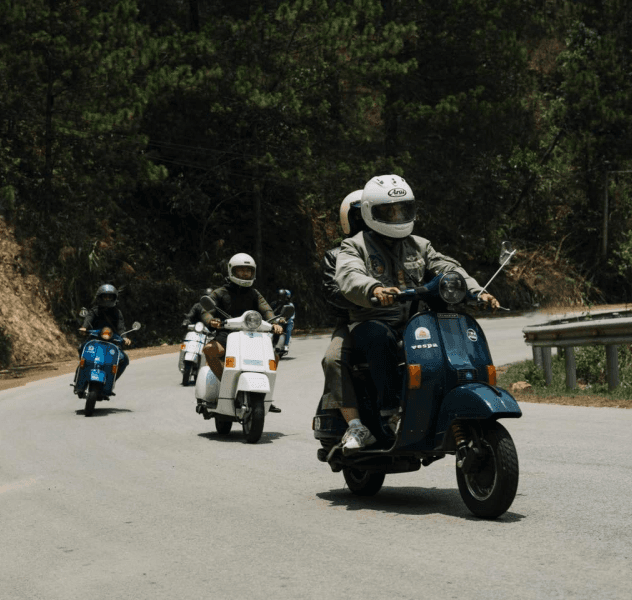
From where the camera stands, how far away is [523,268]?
45.8m

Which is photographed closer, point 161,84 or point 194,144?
point 161,84

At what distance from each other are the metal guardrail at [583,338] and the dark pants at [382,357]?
7.49m

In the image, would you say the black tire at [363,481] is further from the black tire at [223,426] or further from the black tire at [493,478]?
the black tire at [223,426]

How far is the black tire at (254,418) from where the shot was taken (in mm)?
11633

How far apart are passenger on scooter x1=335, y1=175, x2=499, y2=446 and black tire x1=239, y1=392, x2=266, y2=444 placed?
13.9 ft

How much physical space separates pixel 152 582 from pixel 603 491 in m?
3.50

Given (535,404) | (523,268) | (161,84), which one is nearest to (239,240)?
(161,84)

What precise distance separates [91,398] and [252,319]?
363cm

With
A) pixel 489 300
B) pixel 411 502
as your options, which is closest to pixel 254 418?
pixel 411 502

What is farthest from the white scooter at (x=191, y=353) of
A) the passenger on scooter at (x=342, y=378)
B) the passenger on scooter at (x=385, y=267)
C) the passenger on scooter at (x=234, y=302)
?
the passenger on scooter at (x=385, y=267)

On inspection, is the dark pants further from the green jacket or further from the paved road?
the paved road

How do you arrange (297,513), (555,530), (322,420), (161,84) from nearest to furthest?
(555,530) → (297,513) → (322,420) → (161,84)

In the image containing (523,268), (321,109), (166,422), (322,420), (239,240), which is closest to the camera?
(322,420)

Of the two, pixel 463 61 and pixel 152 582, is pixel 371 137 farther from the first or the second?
pixel 152 582
